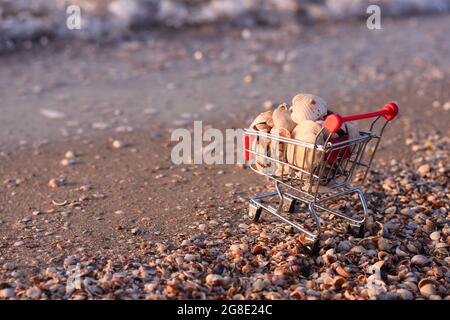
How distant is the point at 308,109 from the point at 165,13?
1111 cm

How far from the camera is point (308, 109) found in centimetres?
424

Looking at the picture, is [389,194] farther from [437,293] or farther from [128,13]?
[128,13]

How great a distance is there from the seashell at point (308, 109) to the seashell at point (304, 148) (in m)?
0.08

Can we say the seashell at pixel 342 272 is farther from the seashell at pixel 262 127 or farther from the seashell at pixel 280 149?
the seashell at pixel 262 127

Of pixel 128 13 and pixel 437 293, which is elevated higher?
pixel 128 13

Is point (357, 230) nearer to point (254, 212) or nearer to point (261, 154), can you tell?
point (254, 212)

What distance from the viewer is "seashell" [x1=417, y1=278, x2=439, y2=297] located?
3836 mm

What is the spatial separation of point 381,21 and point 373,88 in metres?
6.24

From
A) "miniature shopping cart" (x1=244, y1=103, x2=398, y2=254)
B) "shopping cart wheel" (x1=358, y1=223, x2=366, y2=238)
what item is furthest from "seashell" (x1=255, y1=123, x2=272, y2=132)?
"shopping cart wheel" (x1=358, y1=223, x2=366, y2=238)

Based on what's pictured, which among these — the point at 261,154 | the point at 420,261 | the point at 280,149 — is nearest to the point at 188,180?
the point at 261,154

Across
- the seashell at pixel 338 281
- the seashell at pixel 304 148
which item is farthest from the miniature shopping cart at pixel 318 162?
the seashell at pixel 338 281

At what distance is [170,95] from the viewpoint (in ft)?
30.1

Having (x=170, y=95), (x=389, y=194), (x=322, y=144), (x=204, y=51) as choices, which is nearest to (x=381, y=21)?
(x=204, y=51)

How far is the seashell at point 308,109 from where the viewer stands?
4242 mm
